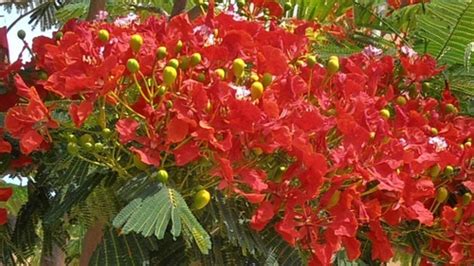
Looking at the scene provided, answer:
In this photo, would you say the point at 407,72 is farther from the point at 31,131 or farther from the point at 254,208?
the point at 31,131

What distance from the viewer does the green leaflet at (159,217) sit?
1.16 meters

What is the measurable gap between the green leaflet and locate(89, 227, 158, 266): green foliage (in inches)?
5.3

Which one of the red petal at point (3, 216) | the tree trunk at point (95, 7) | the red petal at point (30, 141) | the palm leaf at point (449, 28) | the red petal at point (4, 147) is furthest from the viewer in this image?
the tree trunk at point (95, 7)

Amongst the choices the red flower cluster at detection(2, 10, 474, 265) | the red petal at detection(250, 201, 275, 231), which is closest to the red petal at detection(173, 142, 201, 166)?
the red flower cluster at detection(2, 10, 474, 265)

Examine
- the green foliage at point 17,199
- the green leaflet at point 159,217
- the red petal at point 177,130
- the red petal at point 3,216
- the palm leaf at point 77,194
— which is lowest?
the green foliage at point 17,199

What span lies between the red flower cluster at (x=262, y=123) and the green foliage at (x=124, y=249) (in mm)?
135

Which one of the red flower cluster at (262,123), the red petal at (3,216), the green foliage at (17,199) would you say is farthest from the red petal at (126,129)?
the green foliage at (17,199)

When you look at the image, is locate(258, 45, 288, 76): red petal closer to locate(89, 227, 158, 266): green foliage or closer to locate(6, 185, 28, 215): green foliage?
locate(89, 227, 158, 266): green foliage

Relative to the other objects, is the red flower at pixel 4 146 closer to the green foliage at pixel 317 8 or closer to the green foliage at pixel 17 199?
the green foliage at pixel 17 199

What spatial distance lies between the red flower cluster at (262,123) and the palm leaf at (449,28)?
0.25 meters

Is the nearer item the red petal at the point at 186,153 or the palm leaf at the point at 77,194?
the red petal at the point at 186,153

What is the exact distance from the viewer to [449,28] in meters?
1.70

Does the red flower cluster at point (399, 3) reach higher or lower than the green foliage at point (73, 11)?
lower

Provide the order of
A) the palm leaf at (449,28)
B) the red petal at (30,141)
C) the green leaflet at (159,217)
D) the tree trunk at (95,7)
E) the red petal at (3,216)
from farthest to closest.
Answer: the tree trunk at (95,7) → the palm leaf at (449,28) → the red petal at (3,216) → the red petal at (30,141) → the green leaflet at (159,217)
